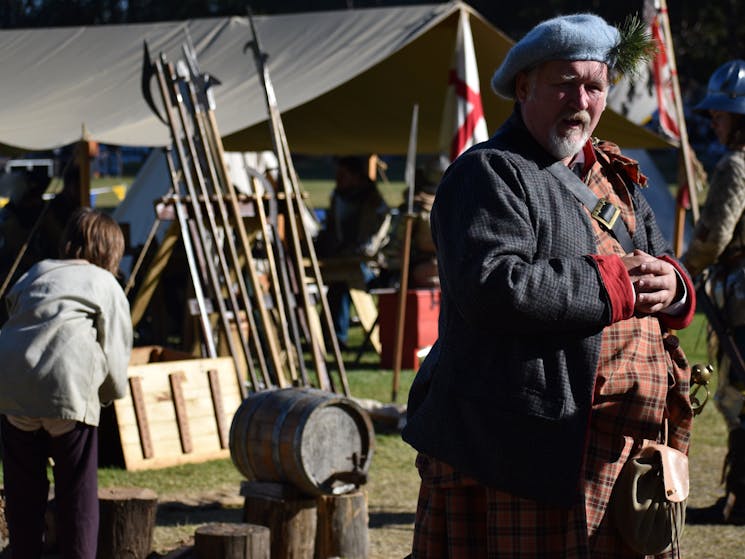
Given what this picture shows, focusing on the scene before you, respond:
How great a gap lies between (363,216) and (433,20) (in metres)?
2.79

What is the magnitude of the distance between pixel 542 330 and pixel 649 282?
0.26 meters

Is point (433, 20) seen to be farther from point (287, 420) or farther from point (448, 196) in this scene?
point (448, 196)

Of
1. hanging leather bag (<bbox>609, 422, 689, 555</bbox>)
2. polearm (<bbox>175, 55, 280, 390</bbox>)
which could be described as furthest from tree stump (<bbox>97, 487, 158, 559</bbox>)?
hanging leather bag (<bbox>609, 422, 689, 555</bbox>)

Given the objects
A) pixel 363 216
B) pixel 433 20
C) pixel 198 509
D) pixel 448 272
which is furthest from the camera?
pixel 363 216

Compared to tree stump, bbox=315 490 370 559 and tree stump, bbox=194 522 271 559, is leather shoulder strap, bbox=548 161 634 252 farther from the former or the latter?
tree stump, bbox=315 490 370 559

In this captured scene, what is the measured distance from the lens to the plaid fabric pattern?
243 centimetres

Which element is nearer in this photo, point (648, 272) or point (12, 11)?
point (648, 272)

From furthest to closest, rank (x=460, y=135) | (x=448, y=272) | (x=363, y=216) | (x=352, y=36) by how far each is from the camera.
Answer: (x=363, y=216) < (x=352, y=36) < (x=460, y=135) < (x=448, y=272)

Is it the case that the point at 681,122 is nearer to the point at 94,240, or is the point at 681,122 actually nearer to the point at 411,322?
the point at 94,240

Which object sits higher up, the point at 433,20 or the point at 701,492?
the point at 433,20

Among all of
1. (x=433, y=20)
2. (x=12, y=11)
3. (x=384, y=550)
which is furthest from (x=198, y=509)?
(x=12, y=11)

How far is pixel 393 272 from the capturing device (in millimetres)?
10766

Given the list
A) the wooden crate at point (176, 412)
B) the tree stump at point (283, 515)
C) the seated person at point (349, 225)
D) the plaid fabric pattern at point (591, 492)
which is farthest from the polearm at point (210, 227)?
the plaid fabric pattern at point (591, 492)

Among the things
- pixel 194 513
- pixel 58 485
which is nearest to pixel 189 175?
pixel 194 513
